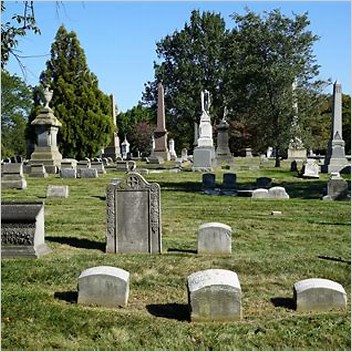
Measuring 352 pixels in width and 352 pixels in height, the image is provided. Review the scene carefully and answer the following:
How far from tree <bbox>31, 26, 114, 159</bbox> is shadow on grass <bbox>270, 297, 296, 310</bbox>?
36.3m

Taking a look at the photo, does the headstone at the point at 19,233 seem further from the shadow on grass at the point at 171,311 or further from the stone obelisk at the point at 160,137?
the stone obelisk at the point at 160,137

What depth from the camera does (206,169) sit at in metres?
31.7

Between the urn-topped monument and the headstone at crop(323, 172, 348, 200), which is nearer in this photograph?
the headstone at crop(323, 172, 348, 200)

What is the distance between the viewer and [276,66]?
3684cm

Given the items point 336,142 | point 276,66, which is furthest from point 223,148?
point 336,142

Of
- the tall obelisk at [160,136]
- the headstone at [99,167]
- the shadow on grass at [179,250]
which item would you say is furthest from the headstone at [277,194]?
the tall obelisk at [160,136]

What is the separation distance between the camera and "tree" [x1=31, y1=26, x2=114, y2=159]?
4216 cm

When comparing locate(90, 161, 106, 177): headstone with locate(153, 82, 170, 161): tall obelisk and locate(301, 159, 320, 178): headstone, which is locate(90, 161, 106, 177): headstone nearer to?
locate(301, 159, 320, 178): headstone

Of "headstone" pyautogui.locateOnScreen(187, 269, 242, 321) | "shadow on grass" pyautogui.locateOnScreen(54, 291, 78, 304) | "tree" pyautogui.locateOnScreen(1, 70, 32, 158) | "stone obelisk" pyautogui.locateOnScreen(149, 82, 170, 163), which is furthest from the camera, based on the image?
"tree" pyautogui.locateOnScreen(1, 70, 32, 158)

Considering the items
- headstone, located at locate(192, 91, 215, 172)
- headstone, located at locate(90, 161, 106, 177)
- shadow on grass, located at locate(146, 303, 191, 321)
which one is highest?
headstone, located at locate(192, 91, 215, 172)

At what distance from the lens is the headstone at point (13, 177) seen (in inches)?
854

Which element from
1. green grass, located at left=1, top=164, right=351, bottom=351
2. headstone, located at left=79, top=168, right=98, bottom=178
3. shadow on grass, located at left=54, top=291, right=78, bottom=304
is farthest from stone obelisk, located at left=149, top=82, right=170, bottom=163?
shadow on grass, located at left=54, top=291, right=78, bottom=304

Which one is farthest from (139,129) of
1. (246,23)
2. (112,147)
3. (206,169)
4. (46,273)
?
(46,273)

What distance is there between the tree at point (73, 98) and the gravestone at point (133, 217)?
33441 millimetres
